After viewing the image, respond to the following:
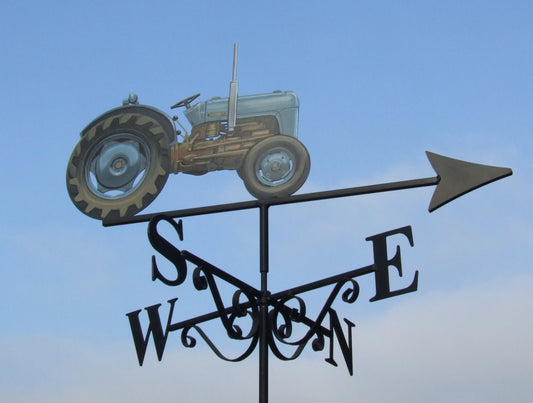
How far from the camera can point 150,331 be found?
3701 mm

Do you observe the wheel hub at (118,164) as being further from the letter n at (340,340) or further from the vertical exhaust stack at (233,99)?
the letter n at (340,340)

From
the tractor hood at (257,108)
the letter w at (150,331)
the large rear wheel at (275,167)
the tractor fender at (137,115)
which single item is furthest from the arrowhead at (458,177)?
the tractor fender at (137,115)

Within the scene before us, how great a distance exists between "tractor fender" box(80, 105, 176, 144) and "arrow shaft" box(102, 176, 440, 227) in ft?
2.10

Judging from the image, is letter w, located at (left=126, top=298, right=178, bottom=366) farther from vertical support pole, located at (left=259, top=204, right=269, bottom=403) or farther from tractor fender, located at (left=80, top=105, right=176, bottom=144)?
tractor fender, located at (left=80, top=105, right=176, bottom=144)

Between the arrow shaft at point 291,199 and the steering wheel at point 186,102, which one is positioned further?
the steering wheel at point 186,102

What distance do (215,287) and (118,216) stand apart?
0.84 metres

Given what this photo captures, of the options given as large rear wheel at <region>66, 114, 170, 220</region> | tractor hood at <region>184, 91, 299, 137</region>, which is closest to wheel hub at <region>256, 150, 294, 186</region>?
tractor hood at <region>184, 91, 299, 137</region>

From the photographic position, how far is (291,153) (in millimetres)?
3791

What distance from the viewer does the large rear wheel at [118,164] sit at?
3.99m

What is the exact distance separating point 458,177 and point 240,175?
1089mm

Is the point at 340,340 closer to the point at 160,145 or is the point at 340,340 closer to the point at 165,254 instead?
the point at 165,254

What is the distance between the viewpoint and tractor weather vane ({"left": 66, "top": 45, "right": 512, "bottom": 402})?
3309 mm

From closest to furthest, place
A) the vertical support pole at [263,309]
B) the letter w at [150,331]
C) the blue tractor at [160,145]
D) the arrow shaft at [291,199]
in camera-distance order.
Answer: the vertical support pole at [263,309] < the arrow shaft at [291,199] < the letter w at [150,331] < the blue tractor at [160,145]

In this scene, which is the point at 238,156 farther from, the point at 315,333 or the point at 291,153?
the point at 315,333
